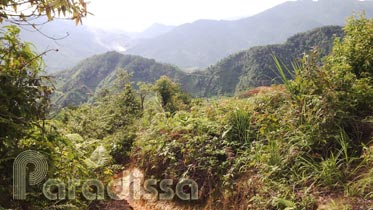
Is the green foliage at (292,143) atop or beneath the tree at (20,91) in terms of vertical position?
beneath

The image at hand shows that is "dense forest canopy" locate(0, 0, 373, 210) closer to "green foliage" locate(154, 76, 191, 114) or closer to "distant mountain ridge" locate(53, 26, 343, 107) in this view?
"green foliage" locate(154, 76, 191, 114)

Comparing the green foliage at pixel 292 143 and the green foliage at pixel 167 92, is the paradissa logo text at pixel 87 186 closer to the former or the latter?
the green foliage at pixel 292 143

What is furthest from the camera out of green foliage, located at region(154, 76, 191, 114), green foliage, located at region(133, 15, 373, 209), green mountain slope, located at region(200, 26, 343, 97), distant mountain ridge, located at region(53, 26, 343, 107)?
green mountain slope, located at region(200, 26, 343, 97)

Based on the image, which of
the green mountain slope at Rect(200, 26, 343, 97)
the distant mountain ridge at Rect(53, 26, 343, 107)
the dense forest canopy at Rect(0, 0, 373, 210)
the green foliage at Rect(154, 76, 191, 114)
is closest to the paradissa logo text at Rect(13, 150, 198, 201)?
the dense forest canopy at Rect(0, 0, 373, 210)

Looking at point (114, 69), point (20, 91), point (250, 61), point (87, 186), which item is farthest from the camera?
point (114, 69)

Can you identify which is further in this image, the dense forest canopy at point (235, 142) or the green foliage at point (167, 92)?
the green foliage at point (167, 92)

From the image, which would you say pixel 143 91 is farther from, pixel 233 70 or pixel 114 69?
pixel 114 69

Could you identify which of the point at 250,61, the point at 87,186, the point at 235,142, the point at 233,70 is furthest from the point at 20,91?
the point at 233,70

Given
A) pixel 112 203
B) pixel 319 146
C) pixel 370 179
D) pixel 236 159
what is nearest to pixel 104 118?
pixel 112 203

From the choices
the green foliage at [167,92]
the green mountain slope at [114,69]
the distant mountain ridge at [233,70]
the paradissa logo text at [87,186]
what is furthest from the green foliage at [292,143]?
the green mountain slope at [114,69]

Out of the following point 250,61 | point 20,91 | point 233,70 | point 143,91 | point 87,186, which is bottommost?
point 233,70

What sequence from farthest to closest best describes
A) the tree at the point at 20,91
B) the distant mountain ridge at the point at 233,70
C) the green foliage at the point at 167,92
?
1. the distant mountain ridge at the point at 233,70
2. the green foliage at the point at 167,92
3. the tree at the point at 20,91

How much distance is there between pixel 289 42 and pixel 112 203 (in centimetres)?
9462

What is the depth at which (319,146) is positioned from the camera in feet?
14.7
